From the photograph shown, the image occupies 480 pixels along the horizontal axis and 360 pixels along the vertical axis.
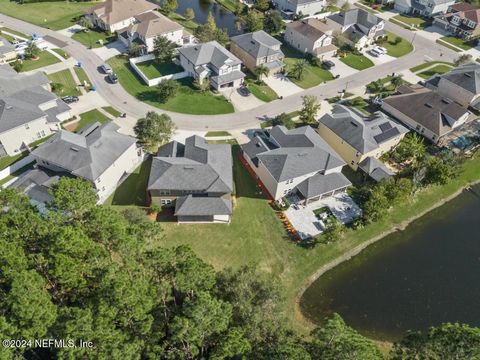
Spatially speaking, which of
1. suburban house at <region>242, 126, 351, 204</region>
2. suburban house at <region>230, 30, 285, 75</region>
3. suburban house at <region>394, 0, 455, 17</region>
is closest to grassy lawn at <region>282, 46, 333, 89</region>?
suburban house at <region>230, 30, 285, 75</region>

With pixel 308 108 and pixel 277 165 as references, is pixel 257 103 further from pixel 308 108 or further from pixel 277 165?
pixel 277 165

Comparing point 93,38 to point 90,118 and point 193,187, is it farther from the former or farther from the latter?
point 193,187

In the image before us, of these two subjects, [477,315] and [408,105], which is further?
[408,105]

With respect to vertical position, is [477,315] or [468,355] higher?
[468,355]

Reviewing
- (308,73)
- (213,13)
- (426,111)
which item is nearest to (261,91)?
(308,73)

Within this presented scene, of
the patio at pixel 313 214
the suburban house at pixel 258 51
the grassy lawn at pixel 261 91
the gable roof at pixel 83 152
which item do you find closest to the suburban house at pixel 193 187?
the gable roof at pixel 83 152

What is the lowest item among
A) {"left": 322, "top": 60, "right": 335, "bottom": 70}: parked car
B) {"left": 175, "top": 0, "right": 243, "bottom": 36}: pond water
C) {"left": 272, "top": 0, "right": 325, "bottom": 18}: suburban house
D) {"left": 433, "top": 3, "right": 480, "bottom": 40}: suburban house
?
{"left": 175, "top": 0, "right": 243, "bottom": 36}: pond water

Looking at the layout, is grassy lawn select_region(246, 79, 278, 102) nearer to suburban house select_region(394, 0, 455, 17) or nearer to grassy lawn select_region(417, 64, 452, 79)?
grassy lawn select_region(417, 64, 452, 79)

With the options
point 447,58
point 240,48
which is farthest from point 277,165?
point 447,58
